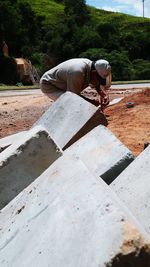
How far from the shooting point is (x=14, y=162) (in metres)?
3.69

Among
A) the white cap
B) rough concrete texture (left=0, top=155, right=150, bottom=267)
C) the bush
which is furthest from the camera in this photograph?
the bush

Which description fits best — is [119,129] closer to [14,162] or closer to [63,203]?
[14,162]

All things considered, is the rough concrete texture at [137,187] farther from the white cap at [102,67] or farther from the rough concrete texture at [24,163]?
the white cap at [102,67]

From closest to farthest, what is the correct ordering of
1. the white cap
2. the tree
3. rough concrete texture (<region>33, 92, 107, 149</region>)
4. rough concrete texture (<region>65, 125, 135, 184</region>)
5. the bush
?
1. rough concrete texture (<region>65, 125, 135, 184</region>)
2. rough concrete texture (<region>33, 92, 107, 149</region>)
3. the white cap
4. the bush
5. the tree

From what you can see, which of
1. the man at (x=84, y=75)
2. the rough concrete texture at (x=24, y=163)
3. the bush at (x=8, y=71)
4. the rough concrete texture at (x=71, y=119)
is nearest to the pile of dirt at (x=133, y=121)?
the man at (x=84, y=75)

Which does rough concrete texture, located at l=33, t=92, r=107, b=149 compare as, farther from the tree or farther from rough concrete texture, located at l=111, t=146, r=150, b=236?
the tree

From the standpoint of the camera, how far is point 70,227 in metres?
2.31

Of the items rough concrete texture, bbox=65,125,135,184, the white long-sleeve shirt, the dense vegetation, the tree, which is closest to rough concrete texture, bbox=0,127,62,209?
rough concrete texture, bbox=65,125,135,184

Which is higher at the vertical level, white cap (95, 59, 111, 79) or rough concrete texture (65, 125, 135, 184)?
rough concrete texture (65, 125, 135, 184)

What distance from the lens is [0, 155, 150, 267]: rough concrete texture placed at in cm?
197

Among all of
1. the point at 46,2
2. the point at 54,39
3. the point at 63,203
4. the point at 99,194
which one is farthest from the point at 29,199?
the point at 46,2

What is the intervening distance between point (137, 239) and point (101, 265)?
160mm

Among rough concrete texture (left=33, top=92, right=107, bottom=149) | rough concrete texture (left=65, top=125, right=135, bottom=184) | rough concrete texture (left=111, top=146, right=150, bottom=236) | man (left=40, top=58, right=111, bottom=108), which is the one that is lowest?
man (left=40, top=58, right=111, bottom=108)

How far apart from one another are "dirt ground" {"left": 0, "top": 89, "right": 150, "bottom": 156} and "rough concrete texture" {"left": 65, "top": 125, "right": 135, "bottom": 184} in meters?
1.46
